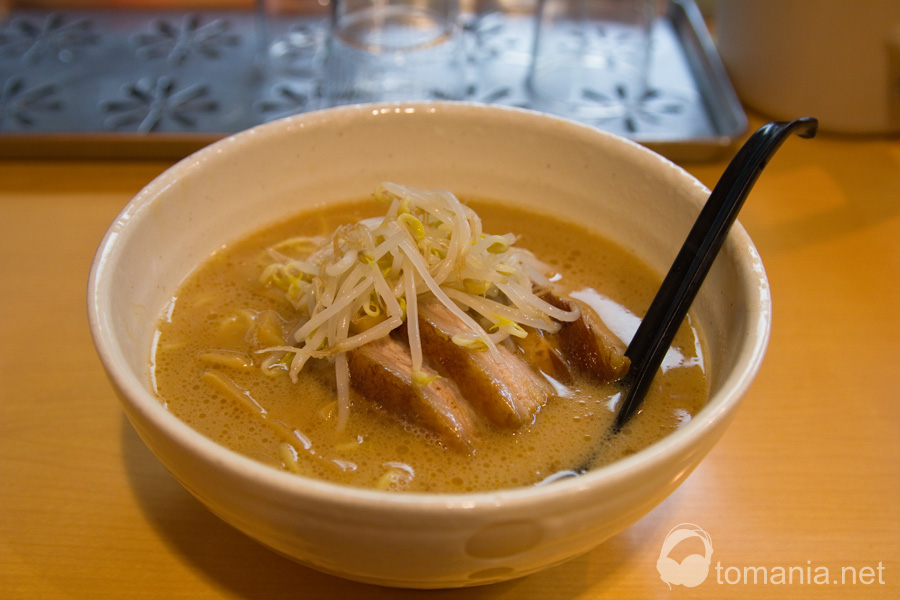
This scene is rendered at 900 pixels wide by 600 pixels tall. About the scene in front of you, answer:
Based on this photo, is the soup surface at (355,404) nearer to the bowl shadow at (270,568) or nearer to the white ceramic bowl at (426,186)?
the white ceramic bowl at (426,186)

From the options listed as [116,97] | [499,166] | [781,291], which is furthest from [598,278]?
[116,97]

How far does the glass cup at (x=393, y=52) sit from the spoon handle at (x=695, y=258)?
4.60 ft

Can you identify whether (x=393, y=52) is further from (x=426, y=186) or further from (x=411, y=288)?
(x=411, y=288)

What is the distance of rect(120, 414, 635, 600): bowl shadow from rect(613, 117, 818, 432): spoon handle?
26 cm

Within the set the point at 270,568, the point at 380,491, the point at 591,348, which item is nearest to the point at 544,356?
the point at 591,348

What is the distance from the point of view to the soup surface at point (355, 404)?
3.64 ft

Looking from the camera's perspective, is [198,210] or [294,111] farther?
[294,111]

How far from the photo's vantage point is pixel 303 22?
293cm

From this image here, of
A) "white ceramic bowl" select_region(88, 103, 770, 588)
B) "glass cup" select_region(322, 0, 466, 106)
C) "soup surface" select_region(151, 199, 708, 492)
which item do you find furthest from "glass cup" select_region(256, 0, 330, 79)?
"soup surface" select_region(151, 199, 708, 492)

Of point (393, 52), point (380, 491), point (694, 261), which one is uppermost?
point (694, 261)

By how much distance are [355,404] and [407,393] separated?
104 mm

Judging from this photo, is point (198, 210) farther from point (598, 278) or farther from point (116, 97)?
point (116, 97)

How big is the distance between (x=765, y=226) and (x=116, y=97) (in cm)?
193

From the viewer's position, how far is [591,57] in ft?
8.98
